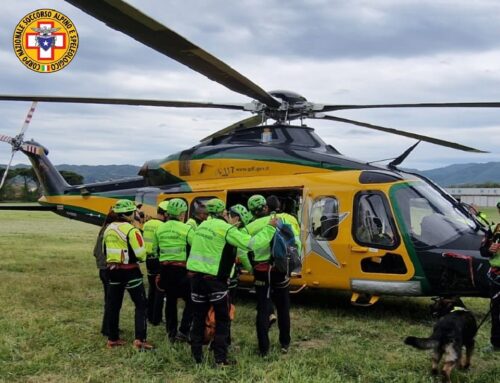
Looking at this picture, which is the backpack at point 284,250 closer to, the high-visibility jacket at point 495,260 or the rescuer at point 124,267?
the rescuer at point 124,267

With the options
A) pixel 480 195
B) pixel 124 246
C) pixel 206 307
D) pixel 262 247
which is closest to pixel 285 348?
pixel 206 307

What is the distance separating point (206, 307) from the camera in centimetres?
557

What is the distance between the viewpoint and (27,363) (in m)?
5.38

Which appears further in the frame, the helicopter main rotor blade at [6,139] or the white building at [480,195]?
the white building at [480,195]

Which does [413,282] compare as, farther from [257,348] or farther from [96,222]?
[96,222]

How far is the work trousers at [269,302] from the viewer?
19.0ft

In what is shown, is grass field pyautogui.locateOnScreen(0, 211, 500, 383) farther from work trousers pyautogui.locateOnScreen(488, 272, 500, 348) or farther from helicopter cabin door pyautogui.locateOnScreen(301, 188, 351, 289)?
helicopter cabin door pyautogui.locateOnScreen(301, 188, 351, 289)

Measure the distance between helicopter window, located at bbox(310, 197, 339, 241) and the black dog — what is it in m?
2.86

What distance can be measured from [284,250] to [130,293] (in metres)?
1.91

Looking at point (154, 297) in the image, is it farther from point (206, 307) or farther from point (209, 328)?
point (206, 307)

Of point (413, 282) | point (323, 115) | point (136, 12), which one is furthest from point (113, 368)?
point (323, 115)

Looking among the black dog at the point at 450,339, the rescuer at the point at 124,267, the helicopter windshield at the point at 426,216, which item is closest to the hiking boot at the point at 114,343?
the rescuer at the point at 124,267

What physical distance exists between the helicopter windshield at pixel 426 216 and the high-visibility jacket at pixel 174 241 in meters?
3.10

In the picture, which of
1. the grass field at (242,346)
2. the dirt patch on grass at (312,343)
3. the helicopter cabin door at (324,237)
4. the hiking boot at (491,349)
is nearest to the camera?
the grass field at (242,346)
